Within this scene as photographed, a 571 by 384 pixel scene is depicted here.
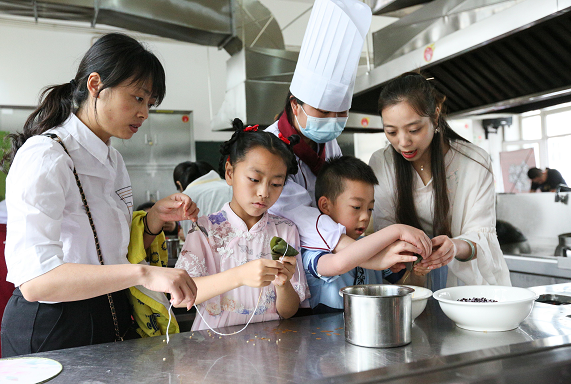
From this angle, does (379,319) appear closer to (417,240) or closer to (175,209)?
(417,240)

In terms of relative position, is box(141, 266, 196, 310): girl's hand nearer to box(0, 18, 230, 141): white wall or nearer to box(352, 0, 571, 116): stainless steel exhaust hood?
box(352, 0, 571, 116): stainless steel exhaust hood

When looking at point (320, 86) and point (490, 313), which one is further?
point (320, 86)

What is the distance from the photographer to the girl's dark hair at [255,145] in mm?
1522

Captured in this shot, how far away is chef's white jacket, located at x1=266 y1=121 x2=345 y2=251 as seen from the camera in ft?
4.99

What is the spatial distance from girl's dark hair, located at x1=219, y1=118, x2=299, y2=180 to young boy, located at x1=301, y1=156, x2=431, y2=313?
17 cm

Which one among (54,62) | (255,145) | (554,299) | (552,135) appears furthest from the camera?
(54,62)

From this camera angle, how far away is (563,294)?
1657 mm

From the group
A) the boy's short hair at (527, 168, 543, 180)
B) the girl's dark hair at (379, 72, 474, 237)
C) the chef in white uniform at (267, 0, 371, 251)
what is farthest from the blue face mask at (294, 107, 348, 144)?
the boy's short hair at (527, 168, 543, 180)

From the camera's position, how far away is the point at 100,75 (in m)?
1.29

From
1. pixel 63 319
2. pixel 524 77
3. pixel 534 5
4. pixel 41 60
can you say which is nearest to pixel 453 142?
pixel 534 5

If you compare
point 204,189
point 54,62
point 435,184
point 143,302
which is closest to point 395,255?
point 435,184

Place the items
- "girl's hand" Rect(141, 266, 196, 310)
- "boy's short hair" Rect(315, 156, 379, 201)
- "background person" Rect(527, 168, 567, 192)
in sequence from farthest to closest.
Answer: "background person" Rect(527, 168, 567, 192) → "boy's short hair" Rect(315, 156, 379, 201) → "girl's hand" Rect(141, 266, 196, 310)

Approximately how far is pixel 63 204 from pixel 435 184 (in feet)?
4.37

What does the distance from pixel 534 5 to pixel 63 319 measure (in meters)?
2.11
